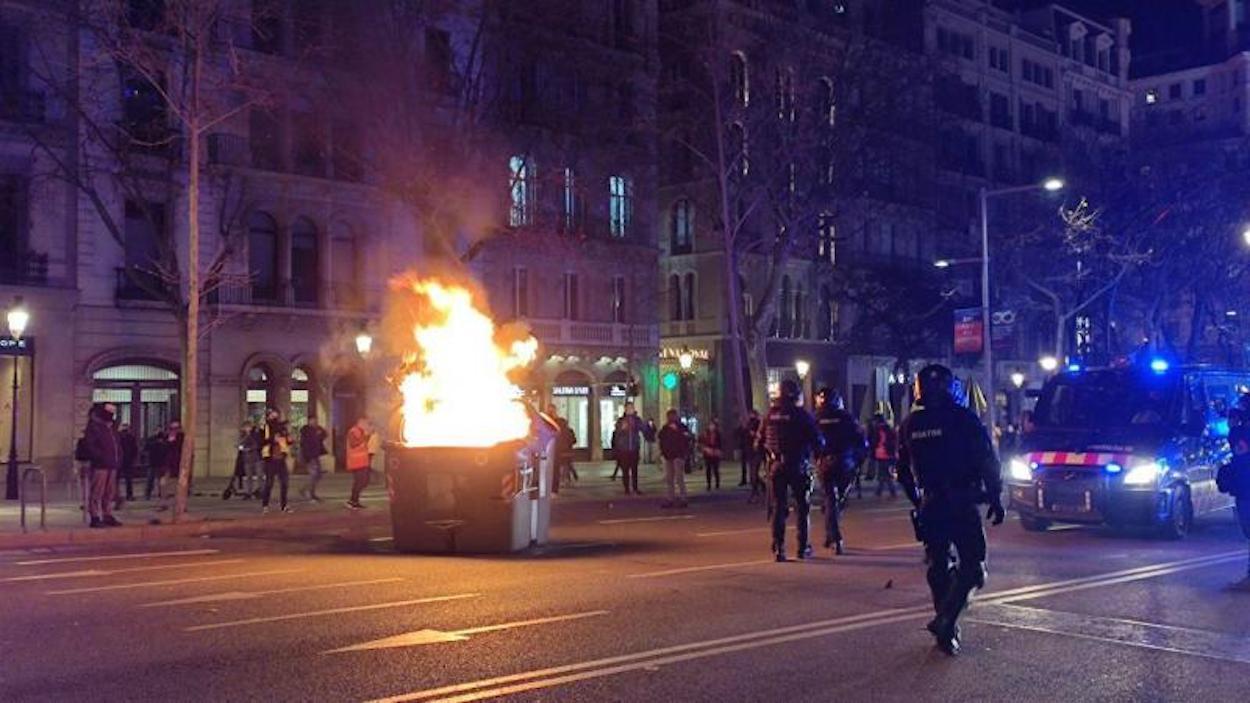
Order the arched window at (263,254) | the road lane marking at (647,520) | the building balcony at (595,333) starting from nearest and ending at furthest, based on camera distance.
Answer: the road lane marking at (647,520) → the arched window at (263,254) → the building balcony at (595,333)

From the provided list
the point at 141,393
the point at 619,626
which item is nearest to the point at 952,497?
the point at 619,626

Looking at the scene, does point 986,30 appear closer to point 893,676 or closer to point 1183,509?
point 1183,509

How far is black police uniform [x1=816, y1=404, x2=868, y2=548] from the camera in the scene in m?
14.9

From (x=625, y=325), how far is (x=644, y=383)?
2.19 meters

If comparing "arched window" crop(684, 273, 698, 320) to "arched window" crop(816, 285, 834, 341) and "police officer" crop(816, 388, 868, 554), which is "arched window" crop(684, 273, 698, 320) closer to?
"arched window" crop(816, 285, 834, 341)

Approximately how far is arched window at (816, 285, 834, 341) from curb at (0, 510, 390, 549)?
110ft

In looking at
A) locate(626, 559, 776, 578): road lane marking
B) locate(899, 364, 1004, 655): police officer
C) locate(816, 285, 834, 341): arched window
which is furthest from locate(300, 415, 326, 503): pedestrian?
locate(816, 285, 834, 341): arched window

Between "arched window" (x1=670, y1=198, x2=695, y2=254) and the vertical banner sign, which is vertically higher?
"arched window" (x1=670, y1=198, x2=695, y2=254)

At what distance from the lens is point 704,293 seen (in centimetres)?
5019

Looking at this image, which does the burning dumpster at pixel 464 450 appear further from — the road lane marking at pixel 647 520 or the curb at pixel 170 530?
the curb at pixel 170 530

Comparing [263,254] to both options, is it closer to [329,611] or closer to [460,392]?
[460,392]

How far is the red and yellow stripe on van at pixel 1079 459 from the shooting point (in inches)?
640

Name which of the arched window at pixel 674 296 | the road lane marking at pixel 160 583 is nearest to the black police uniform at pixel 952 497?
the road lane marking at pixel 160 583

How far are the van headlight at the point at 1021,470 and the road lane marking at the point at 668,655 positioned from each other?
17.3 ft
